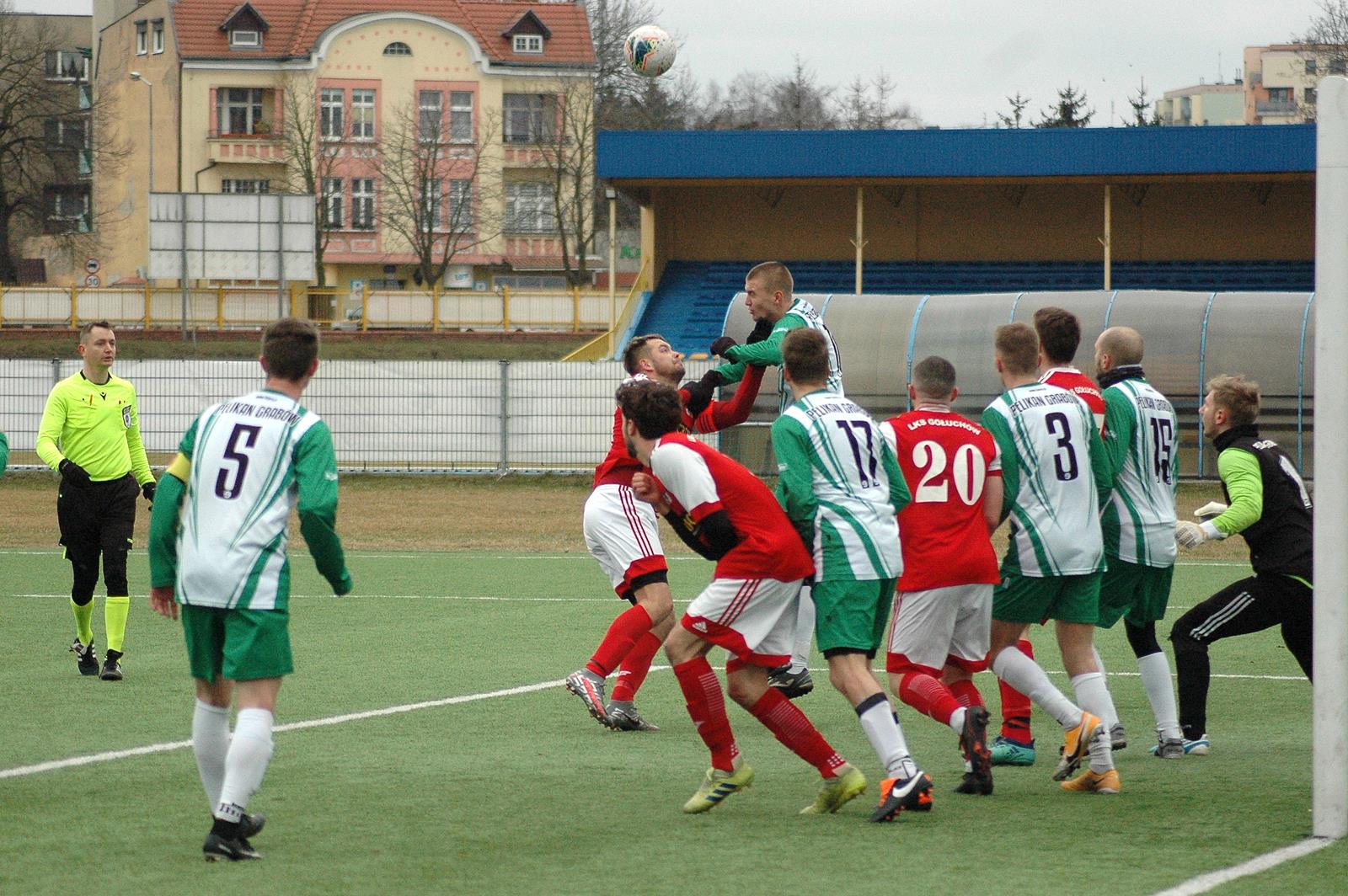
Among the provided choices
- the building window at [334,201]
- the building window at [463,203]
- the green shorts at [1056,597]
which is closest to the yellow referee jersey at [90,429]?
the green shorts at [1056,597]

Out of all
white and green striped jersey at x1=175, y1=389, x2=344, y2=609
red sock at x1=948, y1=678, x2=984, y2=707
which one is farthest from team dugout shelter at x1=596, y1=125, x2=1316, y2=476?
white and green striped jersey at x1=175, y1=389, x2=344, y2=609

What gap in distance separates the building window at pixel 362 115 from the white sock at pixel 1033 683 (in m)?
59.3

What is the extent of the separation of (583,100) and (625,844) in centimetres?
5475

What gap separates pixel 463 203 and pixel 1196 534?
5440cm

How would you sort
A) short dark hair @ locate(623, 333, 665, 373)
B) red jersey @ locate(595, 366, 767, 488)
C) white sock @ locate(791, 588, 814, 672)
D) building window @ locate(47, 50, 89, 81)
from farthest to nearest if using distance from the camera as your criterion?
building window @ locate(47, 50, 89, 81) → white sock @ locate(791, 588, 814, 672) → short dark hair @ locate(623, 333, 665, 373) → red jersey @ locate(595, 366, 767, 488)

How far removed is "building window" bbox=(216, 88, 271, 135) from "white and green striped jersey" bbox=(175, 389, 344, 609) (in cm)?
6156

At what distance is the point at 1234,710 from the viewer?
28.6ft

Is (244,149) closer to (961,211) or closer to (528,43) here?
(528,43)

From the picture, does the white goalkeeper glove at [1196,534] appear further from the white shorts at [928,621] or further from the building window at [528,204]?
the building window at [528,204]

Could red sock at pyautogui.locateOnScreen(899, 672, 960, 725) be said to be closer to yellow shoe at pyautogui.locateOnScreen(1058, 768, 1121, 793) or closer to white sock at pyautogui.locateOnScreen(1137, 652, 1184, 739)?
yellow shoe at pyautogui.locateOnScreen(1058, 768, 1121, 793)

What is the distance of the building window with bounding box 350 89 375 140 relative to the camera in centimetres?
6359

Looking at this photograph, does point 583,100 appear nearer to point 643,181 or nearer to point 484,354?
point 484,354

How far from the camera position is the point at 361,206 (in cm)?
6431

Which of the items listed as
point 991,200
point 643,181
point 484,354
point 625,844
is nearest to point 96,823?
point 625,844
